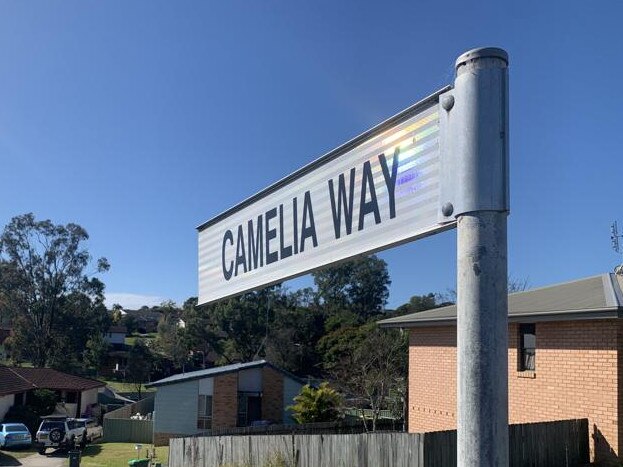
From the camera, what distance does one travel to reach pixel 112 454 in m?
33.2

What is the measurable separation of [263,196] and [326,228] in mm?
651

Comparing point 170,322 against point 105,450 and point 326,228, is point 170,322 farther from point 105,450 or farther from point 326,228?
point 326,228

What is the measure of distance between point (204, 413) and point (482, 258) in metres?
37.8

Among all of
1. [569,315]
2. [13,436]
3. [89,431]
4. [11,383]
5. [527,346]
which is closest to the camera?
[569,315]

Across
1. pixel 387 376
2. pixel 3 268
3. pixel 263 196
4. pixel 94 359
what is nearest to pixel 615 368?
pixel 263 196

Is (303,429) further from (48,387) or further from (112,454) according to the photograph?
(48,387)

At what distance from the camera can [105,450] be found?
35.0 metres

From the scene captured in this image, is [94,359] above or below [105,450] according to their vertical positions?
above

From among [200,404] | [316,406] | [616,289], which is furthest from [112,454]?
[616,289]

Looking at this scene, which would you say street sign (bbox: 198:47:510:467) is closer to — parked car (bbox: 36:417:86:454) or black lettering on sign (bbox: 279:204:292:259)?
black lettering on sign (bbox: 279:204:292:259)

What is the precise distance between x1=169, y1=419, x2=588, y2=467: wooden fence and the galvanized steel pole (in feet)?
26.3

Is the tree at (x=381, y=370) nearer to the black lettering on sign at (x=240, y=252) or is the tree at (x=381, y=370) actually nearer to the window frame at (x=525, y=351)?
the window frame at (x=525, y=351)

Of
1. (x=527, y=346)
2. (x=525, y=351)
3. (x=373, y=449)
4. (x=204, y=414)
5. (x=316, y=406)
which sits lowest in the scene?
(x=204, y=414)

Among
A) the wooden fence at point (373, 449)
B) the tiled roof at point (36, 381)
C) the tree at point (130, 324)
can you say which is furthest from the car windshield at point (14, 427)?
the tree at point (130, 324)
